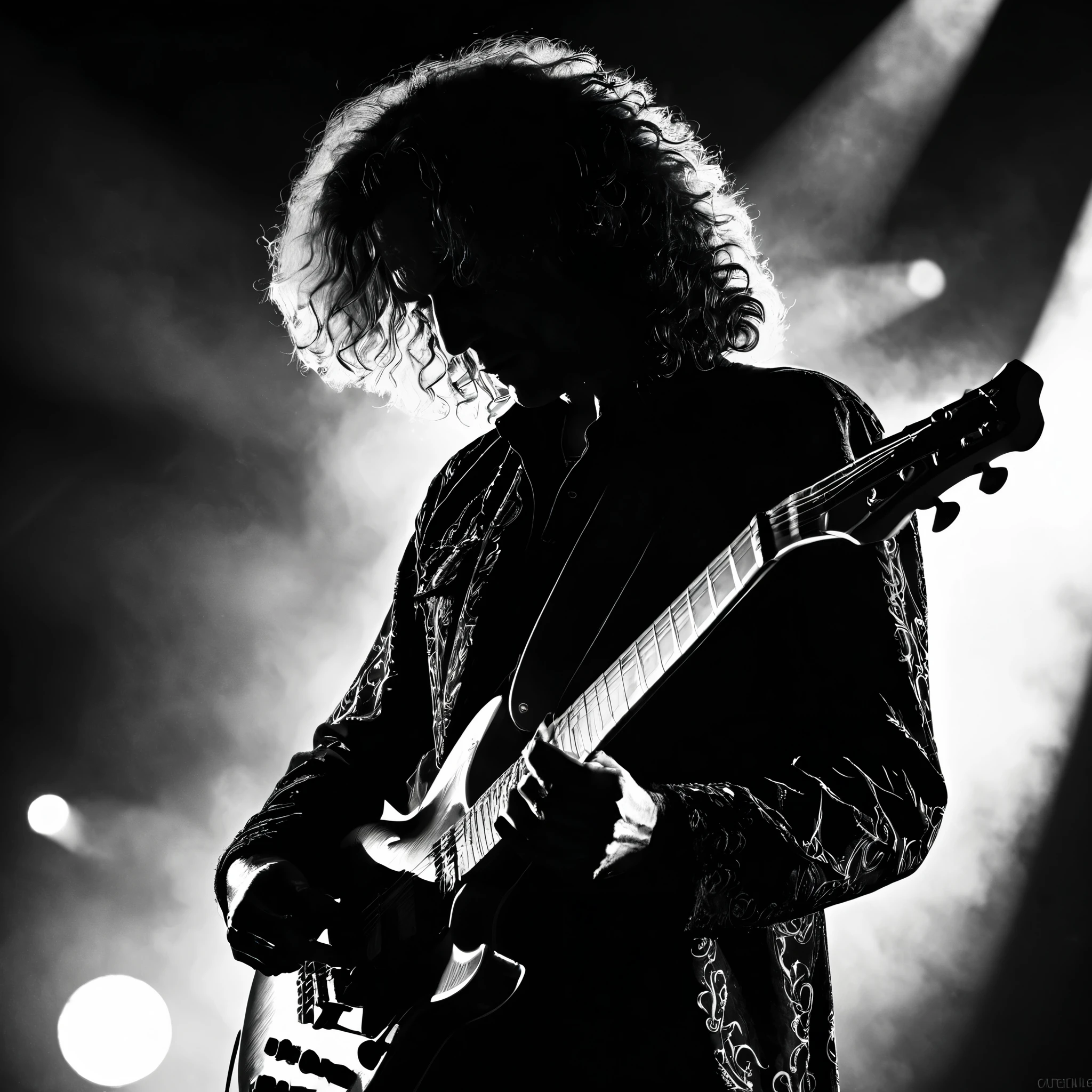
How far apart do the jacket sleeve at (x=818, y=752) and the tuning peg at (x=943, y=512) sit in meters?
0.17

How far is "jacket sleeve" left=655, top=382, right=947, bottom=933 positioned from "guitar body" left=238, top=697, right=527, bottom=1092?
0.30 m

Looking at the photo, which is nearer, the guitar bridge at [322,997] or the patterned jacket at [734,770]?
the patterned jacket at [734,770]

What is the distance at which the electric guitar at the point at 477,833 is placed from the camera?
1063mm

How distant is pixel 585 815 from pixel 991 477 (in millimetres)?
554

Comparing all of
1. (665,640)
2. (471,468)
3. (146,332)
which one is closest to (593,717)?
(665,640)

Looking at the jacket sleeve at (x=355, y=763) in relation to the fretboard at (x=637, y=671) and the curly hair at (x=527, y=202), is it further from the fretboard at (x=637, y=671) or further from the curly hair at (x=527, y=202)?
the curly hair at (x=527, y=202)

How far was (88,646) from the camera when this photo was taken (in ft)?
14.4

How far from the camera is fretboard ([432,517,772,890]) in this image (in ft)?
3.86

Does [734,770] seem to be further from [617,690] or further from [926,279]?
[926,279]

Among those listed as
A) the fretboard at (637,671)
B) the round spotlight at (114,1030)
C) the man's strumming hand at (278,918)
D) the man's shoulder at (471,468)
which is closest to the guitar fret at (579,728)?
the fretboard at (637,671)

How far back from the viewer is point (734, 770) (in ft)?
4.17

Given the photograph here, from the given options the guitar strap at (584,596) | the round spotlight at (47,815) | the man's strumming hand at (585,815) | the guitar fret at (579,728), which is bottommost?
the man's strumming hand at (585,815)

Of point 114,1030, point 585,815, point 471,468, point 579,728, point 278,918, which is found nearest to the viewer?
point 585,815

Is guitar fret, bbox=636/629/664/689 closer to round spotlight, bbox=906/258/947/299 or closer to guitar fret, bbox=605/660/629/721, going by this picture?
guitar fret, bbox=605/660/629/721
